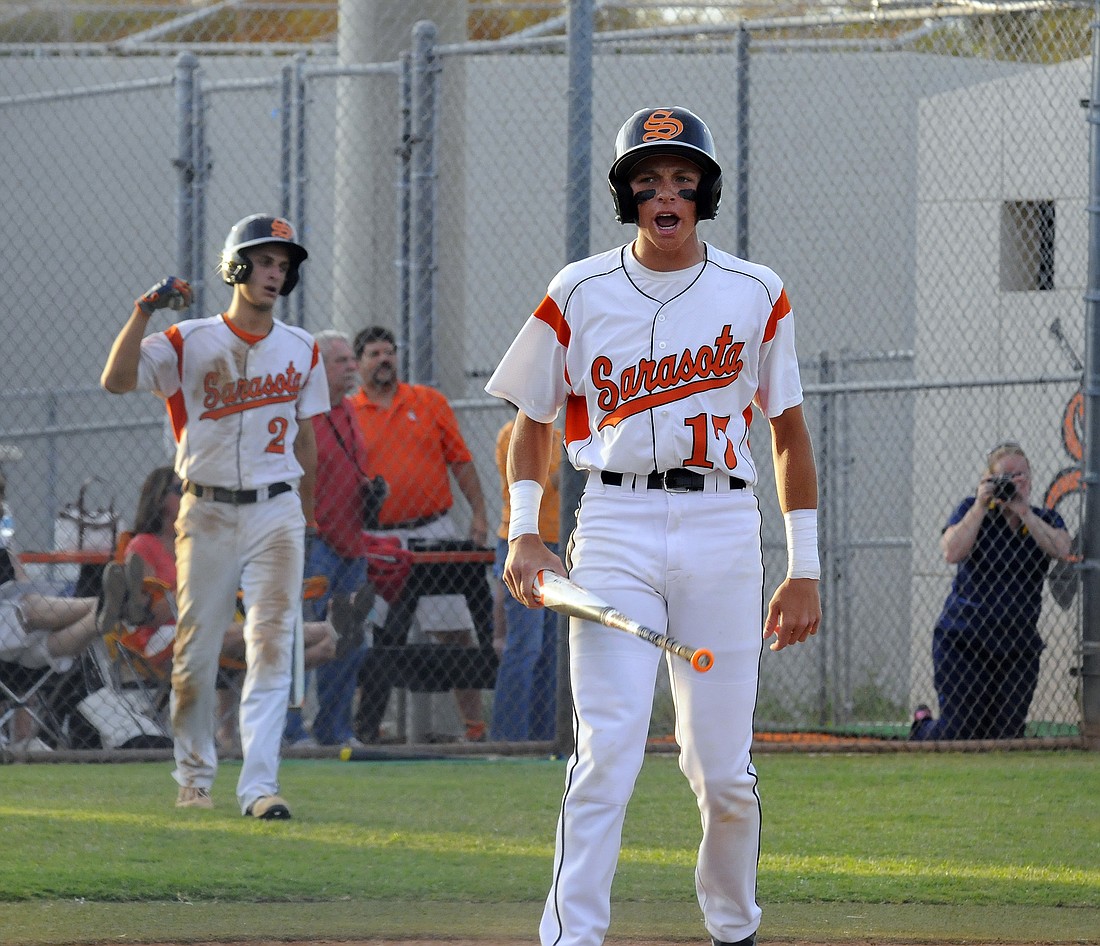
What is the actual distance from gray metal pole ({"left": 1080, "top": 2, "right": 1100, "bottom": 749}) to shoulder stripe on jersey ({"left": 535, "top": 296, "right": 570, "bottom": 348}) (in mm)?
5022

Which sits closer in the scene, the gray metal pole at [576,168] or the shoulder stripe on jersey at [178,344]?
the shoulder stripe on jersey at [178,344]

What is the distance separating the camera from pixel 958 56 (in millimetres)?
10953

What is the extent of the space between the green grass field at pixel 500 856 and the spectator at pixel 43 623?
1.85 feet

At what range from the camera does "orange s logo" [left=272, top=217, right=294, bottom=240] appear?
6.40 meters

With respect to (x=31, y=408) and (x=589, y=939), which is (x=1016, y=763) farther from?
(x=31, y=408)

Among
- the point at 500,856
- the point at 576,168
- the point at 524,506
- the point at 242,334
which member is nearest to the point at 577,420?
the point at 524,506

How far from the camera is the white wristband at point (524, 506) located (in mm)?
3771

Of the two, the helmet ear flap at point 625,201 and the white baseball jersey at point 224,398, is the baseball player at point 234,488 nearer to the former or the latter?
the white baseball jersey at point 224,398

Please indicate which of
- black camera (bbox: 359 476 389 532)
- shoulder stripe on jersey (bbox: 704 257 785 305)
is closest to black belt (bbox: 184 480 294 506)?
black camera (bbox: 359 476 389 532)

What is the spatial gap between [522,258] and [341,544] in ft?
13.7

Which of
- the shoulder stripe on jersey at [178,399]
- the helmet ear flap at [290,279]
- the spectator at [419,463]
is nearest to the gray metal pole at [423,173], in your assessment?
the spectator at [419,463]

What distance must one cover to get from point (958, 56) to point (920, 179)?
4.18 ft

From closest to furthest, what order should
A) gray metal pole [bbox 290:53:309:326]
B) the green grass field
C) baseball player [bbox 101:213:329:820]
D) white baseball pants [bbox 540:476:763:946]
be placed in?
white baseball pants [bbox 540:476:763:946] < the green grass field < baseball player [bbox 101:213:329:820] < gray metal pole [bbox 290:53:309:326]

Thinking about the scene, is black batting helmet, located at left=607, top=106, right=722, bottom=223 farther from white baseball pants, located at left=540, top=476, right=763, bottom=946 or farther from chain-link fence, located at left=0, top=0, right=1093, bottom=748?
chain-link fence, located at left=0, top=0, right=1093, bottom=748
